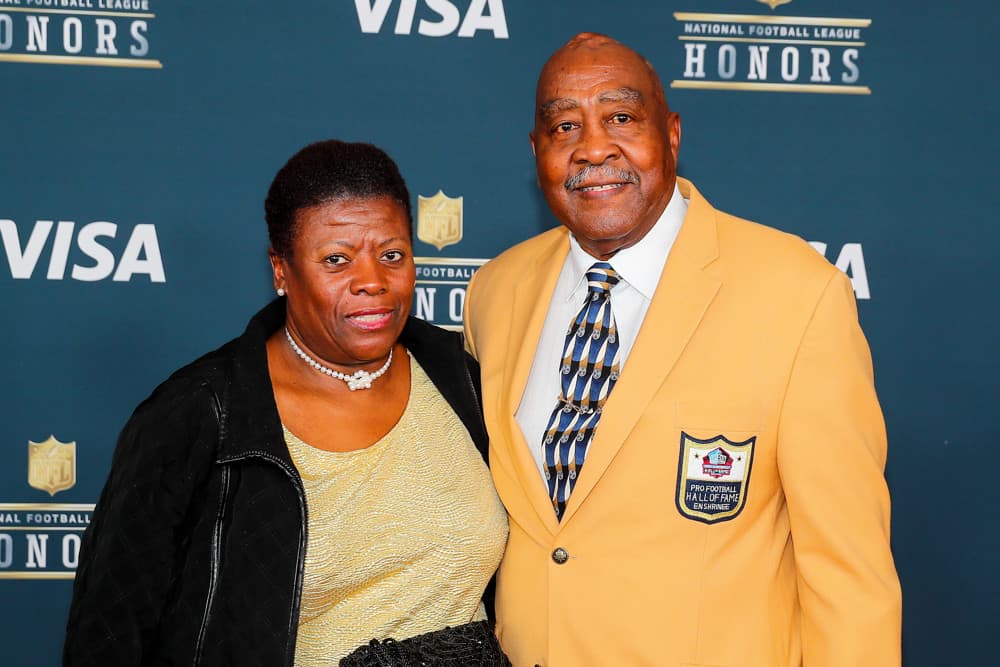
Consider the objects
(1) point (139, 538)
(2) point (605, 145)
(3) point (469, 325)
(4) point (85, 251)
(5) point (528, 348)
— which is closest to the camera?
(1) point (139, 538)

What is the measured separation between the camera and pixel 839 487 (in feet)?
5.10

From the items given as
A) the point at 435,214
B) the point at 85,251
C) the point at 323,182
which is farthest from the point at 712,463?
the point at 85,251

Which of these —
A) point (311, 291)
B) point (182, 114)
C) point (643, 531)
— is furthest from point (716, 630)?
point (182, 114)

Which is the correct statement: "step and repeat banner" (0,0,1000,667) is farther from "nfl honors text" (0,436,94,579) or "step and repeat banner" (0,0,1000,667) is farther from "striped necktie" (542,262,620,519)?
"striped necktie" (542,262,620,519)

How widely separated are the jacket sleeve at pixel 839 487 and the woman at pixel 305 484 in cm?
52

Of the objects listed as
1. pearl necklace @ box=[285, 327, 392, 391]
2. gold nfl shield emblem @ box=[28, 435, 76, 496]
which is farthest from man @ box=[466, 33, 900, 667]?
gold nfl shield emblem @ box=[28, 435, 76, 496]

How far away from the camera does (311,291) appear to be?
5.37ft

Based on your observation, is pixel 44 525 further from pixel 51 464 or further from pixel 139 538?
pixel 139 538

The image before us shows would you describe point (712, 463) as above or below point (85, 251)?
below

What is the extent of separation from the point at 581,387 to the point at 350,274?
43 centimetres

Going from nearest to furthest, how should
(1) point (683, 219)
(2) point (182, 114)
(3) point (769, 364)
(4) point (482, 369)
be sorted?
1. (3) point (769, 364)
2. (1) point (683, 219)
3. (4) point (482, 369)
4. (2) point (182, 114)

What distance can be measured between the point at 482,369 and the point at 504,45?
1.03m

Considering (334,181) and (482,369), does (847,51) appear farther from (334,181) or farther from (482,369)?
(334,181)

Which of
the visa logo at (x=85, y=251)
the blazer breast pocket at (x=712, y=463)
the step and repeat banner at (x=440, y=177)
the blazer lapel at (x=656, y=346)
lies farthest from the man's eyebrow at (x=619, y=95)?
the visa logo at (x=85, y=251)
